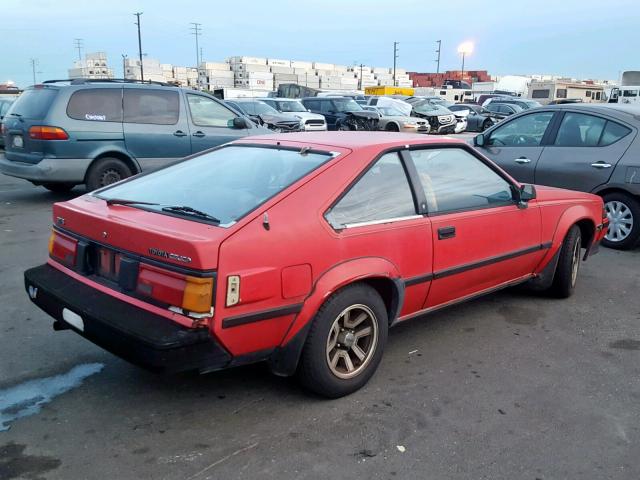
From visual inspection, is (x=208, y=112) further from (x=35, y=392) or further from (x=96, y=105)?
(x=35, y=392)

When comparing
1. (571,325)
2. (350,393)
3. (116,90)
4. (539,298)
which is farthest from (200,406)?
(116,90)

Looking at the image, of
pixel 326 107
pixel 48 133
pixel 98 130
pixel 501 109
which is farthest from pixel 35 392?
pixel 501 109

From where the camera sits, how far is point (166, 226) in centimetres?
302

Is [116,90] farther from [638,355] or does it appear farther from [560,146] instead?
[638,355]

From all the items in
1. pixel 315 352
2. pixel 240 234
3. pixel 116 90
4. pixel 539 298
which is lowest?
pixel 539 298

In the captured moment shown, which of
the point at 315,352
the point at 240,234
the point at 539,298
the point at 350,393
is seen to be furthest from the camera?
the point at 539,298

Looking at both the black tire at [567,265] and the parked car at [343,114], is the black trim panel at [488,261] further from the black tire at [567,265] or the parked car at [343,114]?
the parked car at [343,114]

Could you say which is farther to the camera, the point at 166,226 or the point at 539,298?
the point at 539,298

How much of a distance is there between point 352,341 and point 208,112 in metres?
7.34

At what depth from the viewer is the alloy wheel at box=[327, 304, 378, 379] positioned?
3.32m

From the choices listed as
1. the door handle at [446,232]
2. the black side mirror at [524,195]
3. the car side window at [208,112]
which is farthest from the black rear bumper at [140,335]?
the car side window at [208,112]

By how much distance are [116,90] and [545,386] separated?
25.2ft

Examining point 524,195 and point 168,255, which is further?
point 524,195

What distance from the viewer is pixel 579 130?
738 cm
